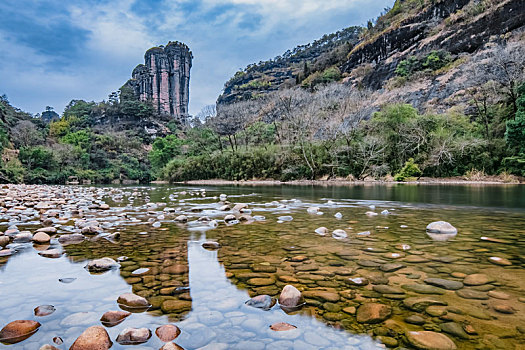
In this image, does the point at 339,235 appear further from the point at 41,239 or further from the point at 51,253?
the point at 41,239

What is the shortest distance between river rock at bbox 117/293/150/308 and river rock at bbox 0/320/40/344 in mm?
395

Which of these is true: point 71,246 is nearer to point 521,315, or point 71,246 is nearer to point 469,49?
point 521,315

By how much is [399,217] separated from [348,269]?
329cm

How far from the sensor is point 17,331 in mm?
1325

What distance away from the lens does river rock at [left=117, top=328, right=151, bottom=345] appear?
1.27 metres

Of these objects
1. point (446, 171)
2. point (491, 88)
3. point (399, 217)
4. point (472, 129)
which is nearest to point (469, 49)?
point (491, 88)

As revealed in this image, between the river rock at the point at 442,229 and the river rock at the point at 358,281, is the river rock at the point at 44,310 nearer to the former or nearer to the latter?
the river rock at the point at 358,281

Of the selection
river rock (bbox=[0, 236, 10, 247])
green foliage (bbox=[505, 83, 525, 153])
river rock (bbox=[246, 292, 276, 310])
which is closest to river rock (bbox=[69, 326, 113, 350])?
river rock (bbox=[246, 292, 276, 310])

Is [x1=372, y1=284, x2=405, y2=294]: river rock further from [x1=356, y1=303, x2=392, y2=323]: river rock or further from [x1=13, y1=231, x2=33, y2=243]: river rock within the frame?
[x1=13, y1=231, x2=33, y2=243]: river rock

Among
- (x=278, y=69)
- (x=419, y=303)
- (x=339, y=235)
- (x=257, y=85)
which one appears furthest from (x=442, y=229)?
(x=278, y=69)

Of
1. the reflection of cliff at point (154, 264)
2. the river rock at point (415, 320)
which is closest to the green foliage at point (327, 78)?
the reflection of cliff at point (154, 264)

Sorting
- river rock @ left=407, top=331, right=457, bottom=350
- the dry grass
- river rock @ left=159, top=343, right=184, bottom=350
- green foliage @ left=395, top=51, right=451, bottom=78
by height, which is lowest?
river rock @ left=407, top=331, right=457, bottom=350

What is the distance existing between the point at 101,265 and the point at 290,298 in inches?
64.4

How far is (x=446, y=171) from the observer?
762 inches
